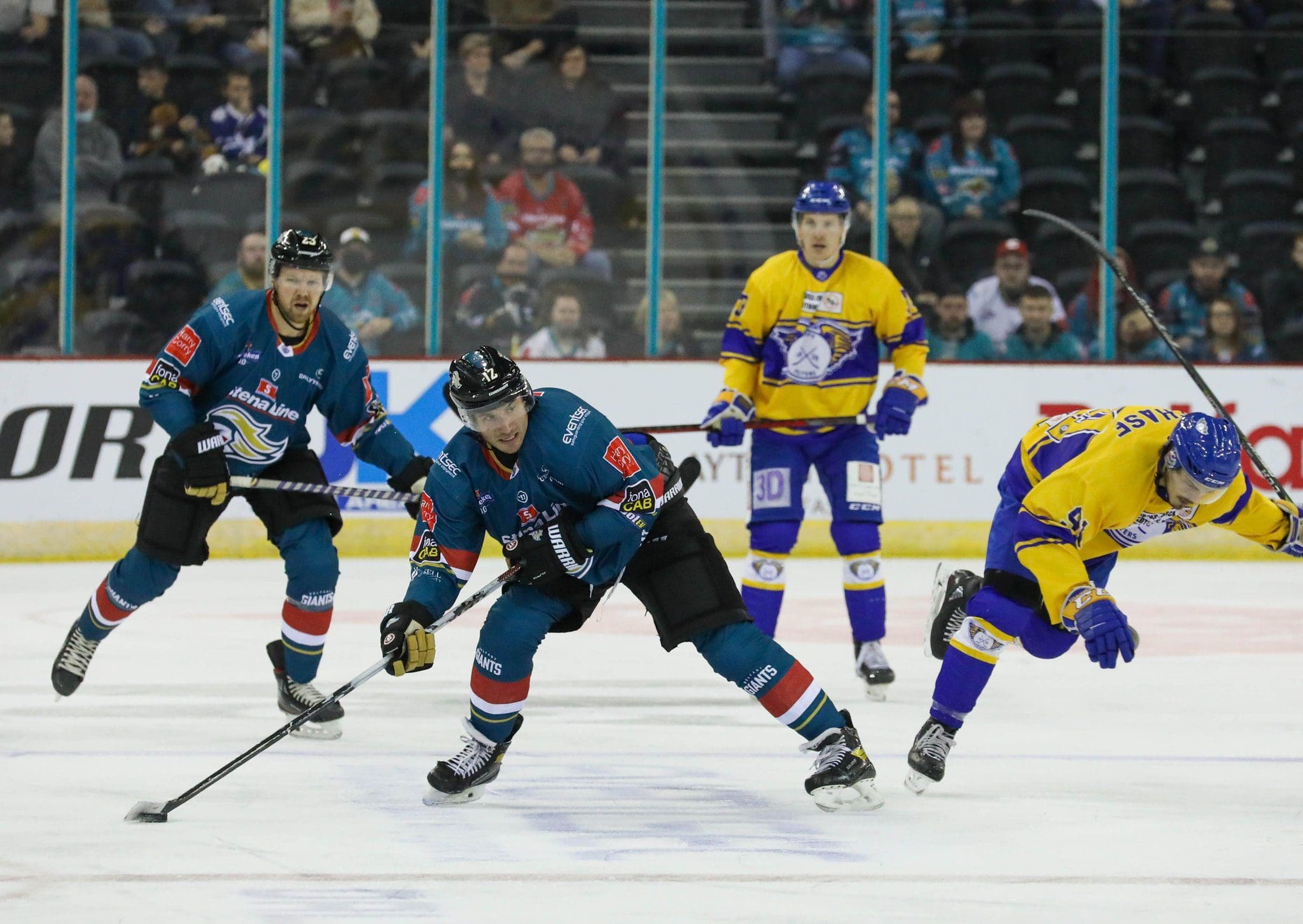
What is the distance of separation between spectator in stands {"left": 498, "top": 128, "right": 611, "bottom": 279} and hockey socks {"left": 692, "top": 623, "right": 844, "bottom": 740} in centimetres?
531

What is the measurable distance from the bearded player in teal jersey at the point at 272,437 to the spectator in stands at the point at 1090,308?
4.97m

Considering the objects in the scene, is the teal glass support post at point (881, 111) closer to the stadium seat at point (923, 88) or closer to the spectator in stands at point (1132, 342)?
the stadium seat at point (923, 88)

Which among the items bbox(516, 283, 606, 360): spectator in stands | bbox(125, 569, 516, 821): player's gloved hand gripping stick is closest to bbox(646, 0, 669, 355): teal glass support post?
bbox(516, 283, 606, 360): spectator in stands

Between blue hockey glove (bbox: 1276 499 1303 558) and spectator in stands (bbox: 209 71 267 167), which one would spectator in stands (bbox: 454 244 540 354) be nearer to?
spectator in stands (bbox: 209 71 267 167)

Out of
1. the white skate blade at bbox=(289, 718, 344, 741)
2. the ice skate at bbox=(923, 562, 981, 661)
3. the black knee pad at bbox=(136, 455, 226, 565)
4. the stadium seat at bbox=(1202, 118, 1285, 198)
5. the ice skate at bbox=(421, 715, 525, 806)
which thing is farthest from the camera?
the stadium seat at bbox=(1202, 118, 1285, 198)

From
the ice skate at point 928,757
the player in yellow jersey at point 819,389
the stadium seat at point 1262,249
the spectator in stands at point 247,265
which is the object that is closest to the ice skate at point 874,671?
the player in yellow jersey at point 819,389

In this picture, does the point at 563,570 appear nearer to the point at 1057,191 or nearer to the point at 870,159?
the point at 870,159

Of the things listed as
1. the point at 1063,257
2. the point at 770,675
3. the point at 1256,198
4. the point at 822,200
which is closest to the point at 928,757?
the point at 770,675

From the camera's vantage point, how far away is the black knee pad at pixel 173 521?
466cm

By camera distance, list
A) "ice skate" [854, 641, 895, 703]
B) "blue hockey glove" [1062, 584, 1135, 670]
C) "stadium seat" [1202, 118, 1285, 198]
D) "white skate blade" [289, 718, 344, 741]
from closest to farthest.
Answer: "blue hockey glove" [1062, 584, 1135, 670]
"white skate blade" [289, 718, 344, 741]
"ice skate" [854, 641, 895, 703]
"stadium seat" [1202, 118, 1285, 198]

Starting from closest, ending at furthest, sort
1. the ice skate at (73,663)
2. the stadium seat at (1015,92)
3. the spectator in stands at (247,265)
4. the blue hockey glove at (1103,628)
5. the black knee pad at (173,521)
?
the blue hockey glove at (1103,628)
the black knee pad at (173,521)
the ice skate at (73,663)
the spectator in stands at (247,265)
the stadium seat at (1015,92)

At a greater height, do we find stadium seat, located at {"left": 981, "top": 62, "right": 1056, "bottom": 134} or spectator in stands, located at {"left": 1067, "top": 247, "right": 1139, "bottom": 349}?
stadium seat, located at {"left": 981, "top": 62, "right": 1056, "bottom": 134}

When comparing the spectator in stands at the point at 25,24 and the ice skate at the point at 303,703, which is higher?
the spectator in stands at the point at 25,24

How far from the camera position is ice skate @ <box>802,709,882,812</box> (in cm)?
367
